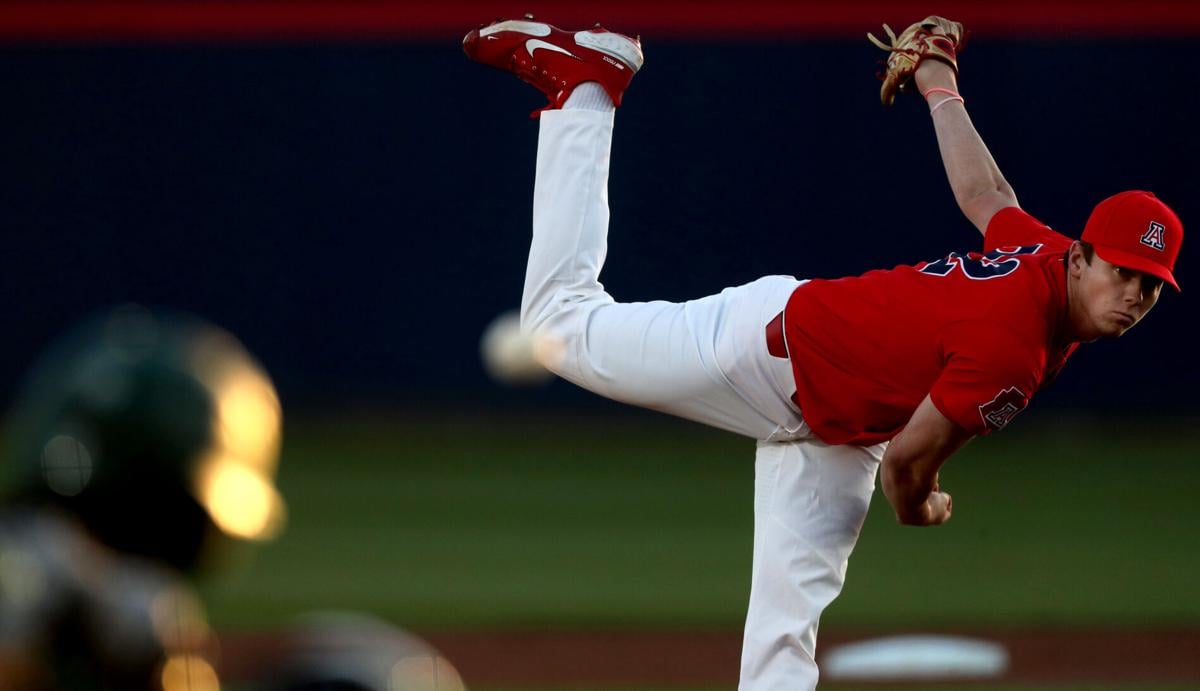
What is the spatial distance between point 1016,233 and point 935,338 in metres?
0.49

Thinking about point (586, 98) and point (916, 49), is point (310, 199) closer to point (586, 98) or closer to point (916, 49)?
point (586, 98)

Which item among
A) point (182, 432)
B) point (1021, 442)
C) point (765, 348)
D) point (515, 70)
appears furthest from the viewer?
point (1021, 442)

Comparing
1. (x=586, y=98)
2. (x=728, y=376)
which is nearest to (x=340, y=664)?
(x=728, y=376)

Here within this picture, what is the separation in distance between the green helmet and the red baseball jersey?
250 cm

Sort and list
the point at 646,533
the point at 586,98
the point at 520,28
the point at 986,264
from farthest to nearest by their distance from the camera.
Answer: the point at 646,533 → the point at 520,28 → the point at 586,98 → the point at 986,264

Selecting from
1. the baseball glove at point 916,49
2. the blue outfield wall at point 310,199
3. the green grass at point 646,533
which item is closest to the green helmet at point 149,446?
the baseball glove at point 916,49

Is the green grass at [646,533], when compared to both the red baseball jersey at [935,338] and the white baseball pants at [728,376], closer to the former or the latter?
the white baseball pants at [728,376]

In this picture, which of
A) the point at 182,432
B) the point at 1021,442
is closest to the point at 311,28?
the point at 1021,442

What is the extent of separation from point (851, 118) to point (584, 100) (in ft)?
25.0

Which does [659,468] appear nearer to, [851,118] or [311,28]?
[851,118]

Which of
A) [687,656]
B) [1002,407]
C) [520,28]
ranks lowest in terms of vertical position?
[687,656]

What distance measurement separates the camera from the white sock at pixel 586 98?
402 centimetres

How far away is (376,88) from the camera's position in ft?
38.2

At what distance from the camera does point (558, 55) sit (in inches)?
159
